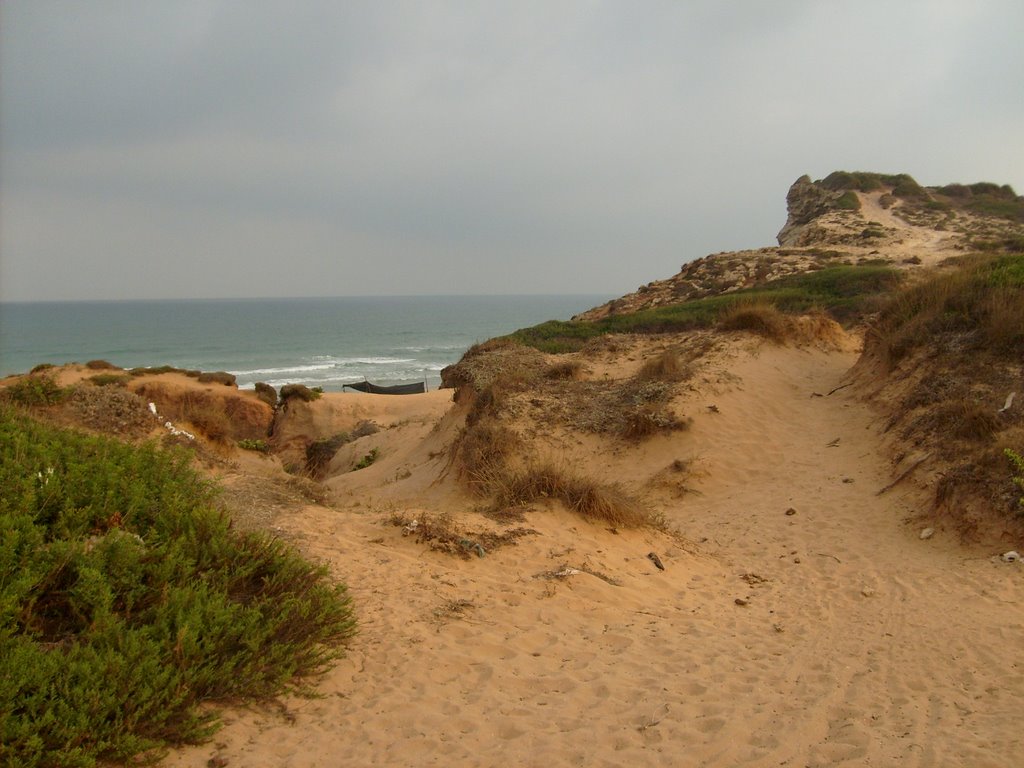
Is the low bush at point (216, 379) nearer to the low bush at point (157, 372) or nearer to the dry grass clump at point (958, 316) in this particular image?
the low bush at point (157, 372)

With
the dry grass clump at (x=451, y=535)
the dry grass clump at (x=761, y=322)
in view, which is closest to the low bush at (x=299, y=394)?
the dry grass clump at (x=761, y=322)

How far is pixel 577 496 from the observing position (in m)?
8.07

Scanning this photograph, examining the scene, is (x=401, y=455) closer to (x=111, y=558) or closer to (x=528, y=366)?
(x=528, y=366)

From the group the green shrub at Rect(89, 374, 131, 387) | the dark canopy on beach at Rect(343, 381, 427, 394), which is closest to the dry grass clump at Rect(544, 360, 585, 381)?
the green shrub at Rect(89, 374, 131, 387)

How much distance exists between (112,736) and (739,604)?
519 centimetres

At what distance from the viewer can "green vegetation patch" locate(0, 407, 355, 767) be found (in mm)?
3117

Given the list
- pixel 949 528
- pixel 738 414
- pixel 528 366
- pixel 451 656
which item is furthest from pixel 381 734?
pixel 528 366

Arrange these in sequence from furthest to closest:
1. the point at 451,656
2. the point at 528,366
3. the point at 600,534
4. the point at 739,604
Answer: the point at 528,366, the point at 600,534, the point at 739,604, the point at 451,656

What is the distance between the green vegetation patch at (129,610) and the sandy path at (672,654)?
0.26m

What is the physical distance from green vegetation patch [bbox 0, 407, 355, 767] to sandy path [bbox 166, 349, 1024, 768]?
0.84 feet

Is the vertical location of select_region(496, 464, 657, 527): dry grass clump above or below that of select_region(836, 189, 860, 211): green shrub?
below

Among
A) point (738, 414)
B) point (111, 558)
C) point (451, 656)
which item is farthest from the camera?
point (738, 414)

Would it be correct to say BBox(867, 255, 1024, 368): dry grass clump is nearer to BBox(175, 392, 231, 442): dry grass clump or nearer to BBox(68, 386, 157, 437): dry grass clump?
BBox(68, 386, 157, 437): dry grass clump

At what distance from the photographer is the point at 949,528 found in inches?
310
